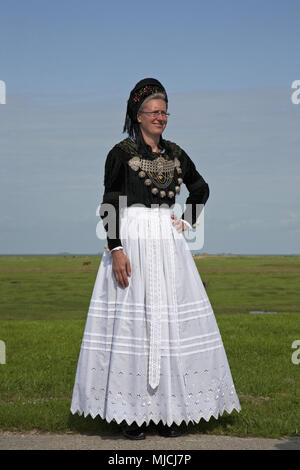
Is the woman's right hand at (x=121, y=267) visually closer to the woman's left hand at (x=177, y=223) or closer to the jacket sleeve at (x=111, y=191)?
the jacket sleeve at (x=111, y=191)

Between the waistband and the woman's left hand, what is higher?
the waistband

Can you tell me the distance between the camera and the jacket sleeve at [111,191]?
495 cm

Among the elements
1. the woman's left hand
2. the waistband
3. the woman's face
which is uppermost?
the woman's face

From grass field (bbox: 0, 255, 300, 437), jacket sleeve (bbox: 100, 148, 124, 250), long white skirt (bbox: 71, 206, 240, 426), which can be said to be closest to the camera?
long white skirt (bbox: 71, 206, 240, 426)

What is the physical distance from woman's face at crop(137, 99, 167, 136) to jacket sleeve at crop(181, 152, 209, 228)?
0.54m

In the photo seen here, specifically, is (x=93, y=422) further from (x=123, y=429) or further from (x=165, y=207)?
(x=165, y=207)

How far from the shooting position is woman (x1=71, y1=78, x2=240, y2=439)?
4762 mm

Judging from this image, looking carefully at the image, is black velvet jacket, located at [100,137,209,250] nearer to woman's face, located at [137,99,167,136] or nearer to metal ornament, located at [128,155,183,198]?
metal ornament, located at [128,155,183,198]

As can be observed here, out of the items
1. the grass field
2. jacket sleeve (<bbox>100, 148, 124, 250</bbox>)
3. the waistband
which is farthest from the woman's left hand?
the grass field

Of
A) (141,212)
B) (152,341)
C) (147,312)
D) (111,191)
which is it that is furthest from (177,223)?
(152,341)

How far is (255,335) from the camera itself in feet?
34.9

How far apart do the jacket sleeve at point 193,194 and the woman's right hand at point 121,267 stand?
918 millimetres

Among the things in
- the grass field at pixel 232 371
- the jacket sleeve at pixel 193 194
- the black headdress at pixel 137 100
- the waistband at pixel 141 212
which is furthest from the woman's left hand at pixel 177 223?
the grass field at pixel 232 371

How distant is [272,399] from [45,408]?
2.47 m
